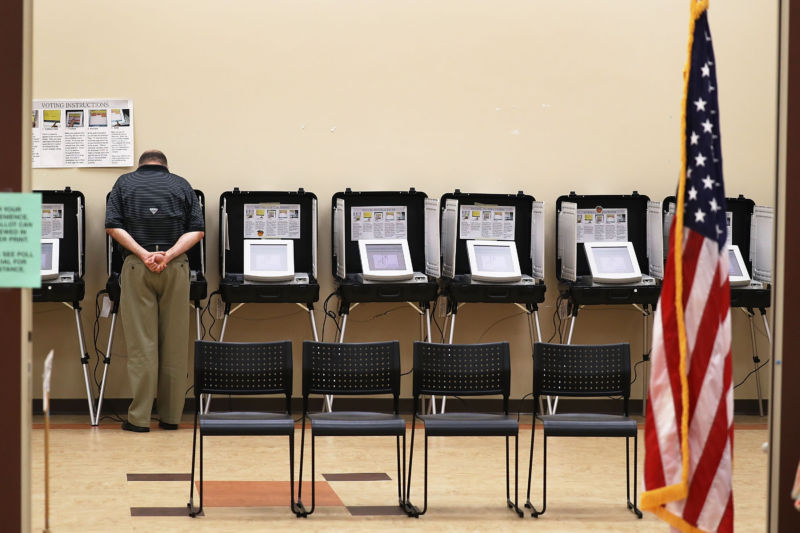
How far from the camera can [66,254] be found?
7.46 m

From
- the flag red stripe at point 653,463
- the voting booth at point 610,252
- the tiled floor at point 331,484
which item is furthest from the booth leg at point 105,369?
Answer: the flag red stripe at point 653,463

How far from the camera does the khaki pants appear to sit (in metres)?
6.89

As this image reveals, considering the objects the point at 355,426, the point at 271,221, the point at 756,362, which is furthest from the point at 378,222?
the point at 756,362

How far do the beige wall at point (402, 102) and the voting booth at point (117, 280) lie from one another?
235 millimetres

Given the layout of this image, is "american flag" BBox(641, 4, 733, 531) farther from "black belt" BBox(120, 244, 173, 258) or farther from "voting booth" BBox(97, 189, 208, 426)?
"voting booth" BBox(97, 189, 208, 426)

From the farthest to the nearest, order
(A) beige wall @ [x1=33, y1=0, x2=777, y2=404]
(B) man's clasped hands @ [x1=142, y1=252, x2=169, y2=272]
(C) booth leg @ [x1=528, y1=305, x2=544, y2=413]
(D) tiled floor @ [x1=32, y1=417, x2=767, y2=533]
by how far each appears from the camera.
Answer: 1. (A) beige wall @ [x1=33, y1=0, x2=777, y2=404]
2. (C) booth leg @ [x1=528, y1=305, x2=544, y2=413]
3. (B) man's clasped hands @ [x1=142, y1=252, x2=169, y2=272]
4. (D) tiled floor @ [x1=32, y1=417, x2=767, y2=533]

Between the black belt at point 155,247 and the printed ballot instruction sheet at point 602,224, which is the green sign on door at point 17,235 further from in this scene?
the printed ballot instruction sheet at point 602,224

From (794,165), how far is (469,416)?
2.58 metres

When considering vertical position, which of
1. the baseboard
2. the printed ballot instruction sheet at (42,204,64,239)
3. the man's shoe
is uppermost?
the printed ballot instruction sheet at (42,204,64,239)

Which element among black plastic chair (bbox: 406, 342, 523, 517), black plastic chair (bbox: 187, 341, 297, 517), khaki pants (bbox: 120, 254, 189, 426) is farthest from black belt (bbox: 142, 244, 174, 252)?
black plastic chair (bbox: 406, 342, 523, 517)

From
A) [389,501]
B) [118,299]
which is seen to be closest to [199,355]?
[389,501]

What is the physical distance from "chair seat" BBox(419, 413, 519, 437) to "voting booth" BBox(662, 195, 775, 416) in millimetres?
2896

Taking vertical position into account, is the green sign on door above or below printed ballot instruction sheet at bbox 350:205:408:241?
below

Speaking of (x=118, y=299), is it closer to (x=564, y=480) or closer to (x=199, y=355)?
(x=199, y=355)
